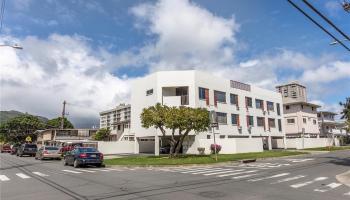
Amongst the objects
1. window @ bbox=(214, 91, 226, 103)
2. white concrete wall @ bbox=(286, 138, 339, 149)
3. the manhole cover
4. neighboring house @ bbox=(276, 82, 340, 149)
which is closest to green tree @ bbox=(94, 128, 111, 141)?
window @ bbox=(214, 91, 226, 103)

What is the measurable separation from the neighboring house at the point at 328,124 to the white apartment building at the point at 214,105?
94.7 ft

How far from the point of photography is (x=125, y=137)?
60156 mm

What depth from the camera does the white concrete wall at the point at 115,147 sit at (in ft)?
159

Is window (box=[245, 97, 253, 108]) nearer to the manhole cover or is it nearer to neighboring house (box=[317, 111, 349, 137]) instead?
neighboring house (box=[317, 111, 349, 137])

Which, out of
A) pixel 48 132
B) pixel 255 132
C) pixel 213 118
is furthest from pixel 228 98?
pixel 48 132

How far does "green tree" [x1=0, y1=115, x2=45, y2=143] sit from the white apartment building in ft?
185

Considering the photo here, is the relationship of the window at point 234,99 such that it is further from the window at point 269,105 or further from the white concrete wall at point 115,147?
the white concrete wall at point 115,147

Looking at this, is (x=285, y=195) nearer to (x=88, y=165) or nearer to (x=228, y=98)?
(x=88, y=165)

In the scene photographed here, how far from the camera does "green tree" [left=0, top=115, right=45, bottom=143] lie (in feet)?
302

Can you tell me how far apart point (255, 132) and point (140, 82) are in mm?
19279

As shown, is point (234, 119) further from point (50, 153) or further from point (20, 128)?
point (20, 128)

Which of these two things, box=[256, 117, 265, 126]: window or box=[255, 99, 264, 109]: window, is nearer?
box=[256, 117, 265, 126]: window

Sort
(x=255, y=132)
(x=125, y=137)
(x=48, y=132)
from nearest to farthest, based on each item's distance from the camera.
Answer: (x=255, y=132) < (x=125, y=137) < (x=48, y=132)

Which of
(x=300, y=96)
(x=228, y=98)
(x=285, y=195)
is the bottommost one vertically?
(x=285, y=195)
